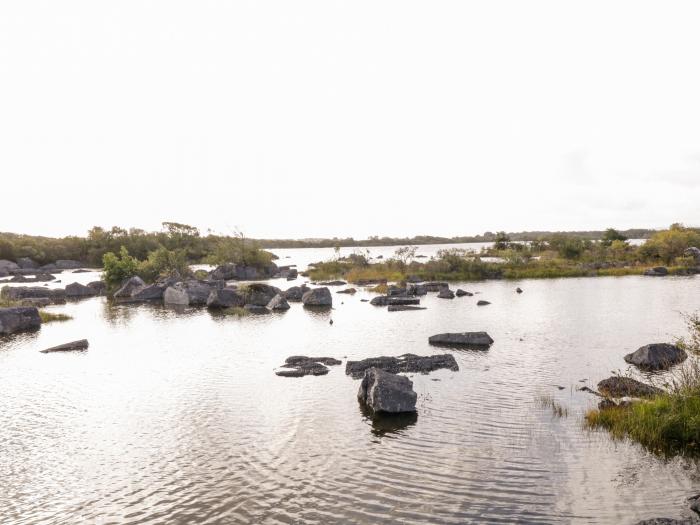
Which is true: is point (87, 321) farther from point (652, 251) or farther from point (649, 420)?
point (652, 251)

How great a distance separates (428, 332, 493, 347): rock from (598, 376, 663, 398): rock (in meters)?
9.89

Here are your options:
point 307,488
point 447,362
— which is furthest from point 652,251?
point 307,488

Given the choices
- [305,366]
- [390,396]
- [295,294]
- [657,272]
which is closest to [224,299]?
[295,294]

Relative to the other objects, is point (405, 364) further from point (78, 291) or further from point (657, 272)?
point (657, 272)

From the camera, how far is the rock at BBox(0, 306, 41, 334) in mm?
40000

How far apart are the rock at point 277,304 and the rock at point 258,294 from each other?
164 centimetres

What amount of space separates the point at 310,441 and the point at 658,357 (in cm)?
1826

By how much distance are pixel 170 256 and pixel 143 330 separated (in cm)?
3773

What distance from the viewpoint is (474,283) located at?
6906 cm

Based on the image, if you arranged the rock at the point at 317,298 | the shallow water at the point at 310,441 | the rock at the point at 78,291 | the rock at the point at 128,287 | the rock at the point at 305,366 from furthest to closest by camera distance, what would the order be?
the rock at the point at 78,291 < the rock at the point at 128,287 < the rock at the point at 317,298 < the rock at the point at 305,366 < the shallow water at the point at 310,441

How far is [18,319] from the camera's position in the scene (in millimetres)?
41125

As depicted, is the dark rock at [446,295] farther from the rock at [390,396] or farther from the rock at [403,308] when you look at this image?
the rock at [390,396]

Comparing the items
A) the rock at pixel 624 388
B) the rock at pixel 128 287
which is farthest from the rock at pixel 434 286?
the rock at pixel 624 388

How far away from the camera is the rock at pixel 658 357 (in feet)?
80.7
